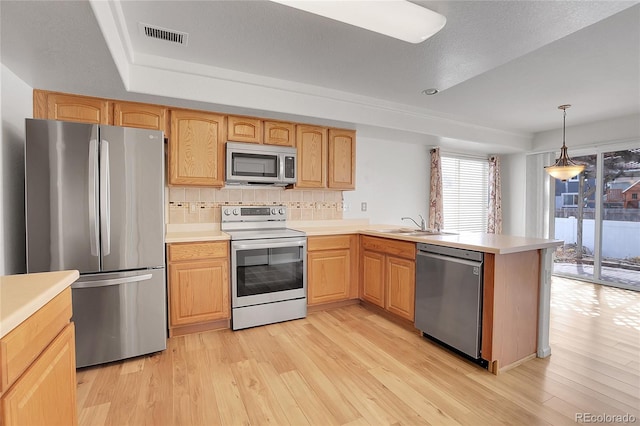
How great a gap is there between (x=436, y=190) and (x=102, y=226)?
4.38m

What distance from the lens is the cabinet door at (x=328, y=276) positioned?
3.19 metres

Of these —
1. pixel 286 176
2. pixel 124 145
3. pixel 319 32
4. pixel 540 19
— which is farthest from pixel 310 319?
pixel 540 19

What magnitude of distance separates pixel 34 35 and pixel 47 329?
1.67 meters

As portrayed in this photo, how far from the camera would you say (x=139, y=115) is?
269 cm

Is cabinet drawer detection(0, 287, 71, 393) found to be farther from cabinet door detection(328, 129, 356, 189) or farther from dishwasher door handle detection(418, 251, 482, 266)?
cabinet door detection(328, 129, 356, 189)

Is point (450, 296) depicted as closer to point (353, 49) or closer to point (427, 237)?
point (427, 237)

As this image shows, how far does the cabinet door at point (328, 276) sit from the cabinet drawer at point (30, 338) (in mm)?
2245

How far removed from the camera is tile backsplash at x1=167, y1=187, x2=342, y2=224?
3160 mm

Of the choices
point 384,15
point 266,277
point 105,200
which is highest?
point 384,15

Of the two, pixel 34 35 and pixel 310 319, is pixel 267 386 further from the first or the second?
pixel 34 35

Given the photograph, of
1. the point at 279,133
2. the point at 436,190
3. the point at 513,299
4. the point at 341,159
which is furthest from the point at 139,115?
the point at 436,190

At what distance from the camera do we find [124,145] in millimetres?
2211

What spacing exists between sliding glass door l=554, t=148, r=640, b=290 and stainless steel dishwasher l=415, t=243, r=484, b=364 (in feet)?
12.2

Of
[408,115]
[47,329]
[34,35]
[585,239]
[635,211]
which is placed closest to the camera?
[47,329]
